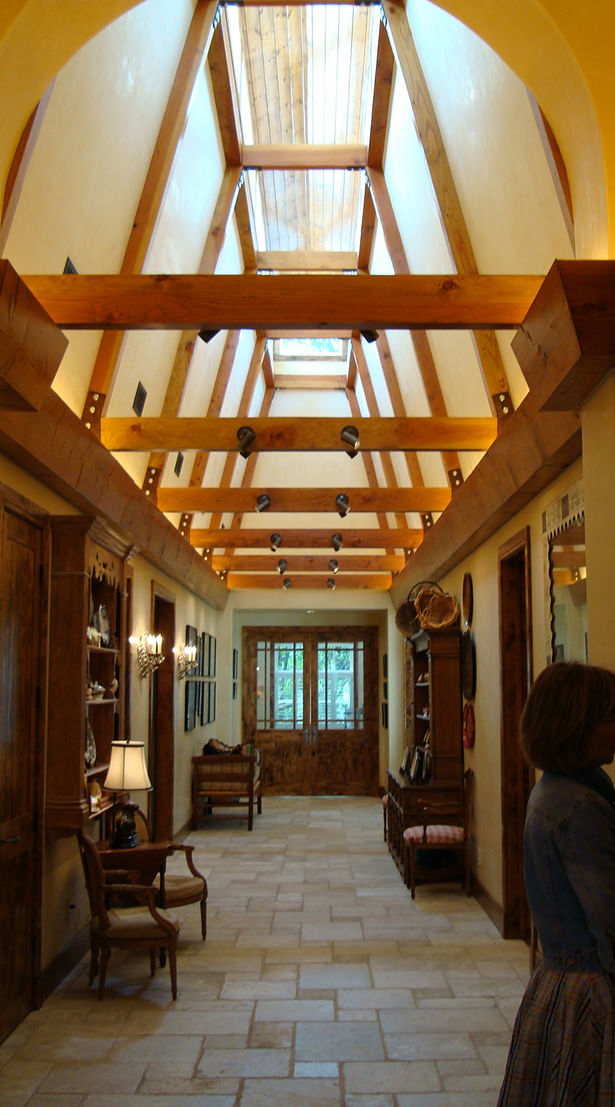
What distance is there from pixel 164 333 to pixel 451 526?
2.70 m

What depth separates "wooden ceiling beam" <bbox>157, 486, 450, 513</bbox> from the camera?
8.16 metres

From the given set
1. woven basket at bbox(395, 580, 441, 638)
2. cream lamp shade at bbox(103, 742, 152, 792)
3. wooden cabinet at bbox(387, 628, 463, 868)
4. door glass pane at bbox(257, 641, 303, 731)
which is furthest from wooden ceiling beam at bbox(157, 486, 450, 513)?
door glass pane at bbox(257, 641, 303, 731)

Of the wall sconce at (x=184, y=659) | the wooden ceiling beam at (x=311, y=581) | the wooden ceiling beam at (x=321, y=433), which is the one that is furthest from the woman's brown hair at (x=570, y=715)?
the wooden ceiling beam at (x=311, y=581)

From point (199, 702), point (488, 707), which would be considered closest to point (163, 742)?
point (199, 702)

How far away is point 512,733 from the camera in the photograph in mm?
6086

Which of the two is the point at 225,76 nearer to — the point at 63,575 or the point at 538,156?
the point at 538,156

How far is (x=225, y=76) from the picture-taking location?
261 inches

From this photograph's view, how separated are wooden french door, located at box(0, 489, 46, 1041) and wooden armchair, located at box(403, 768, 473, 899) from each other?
3377 mm

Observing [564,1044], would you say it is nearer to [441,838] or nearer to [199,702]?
[441,838]

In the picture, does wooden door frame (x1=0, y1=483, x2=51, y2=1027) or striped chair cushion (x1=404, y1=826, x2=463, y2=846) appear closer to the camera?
wooden door frame (x1=0, y1=483, x2=51, y2=1027)

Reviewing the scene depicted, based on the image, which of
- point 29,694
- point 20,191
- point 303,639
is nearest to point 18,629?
point 29,694

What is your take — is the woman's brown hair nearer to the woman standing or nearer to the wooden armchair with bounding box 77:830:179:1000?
the woman standing

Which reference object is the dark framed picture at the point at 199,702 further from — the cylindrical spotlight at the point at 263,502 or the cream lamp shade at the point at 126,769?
the cream lamp shade at the point at 126,769

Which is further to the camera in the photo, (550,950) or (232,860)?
(232,860)
